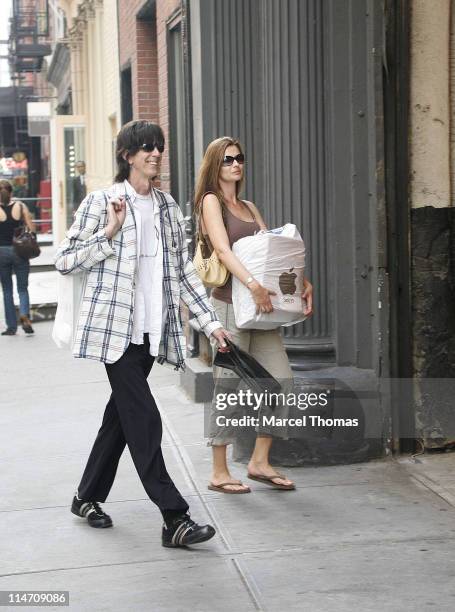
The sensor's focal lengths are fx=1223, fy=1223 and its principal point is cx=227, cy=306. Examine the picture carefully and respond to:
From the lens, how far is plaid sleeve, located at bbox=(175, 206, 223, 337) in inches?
228

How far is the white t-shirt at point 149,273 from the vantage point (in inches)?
217

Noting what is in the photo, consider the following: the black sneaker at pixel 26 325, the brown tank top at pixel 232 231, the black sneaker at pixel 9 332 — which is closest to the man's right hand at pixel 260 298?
the brown tank top at pixel 232 231

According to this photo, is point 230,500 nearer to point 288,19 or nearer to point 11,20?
point 288,19

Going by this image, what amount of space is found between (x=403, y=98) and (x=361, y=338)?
4.63 ft

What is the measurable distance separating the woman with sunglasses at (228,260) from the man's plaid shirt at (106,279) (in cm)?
63

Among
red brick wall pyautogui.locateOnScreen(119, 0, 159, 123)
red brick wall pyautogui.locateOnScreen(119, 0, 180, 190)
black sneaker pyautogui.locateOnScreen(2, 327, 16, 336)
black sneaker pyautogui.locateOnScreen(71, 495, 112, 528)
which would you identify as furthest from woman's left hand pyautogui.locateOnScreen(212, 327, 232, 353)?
red brick wall pyautogui.locateOnScreen(119, 0, 159, 123)

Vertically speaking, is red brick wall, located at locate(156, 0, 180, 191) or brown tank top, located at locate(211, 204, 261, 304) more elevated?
red brick wall, located at locate(156, 0, 180, 191)

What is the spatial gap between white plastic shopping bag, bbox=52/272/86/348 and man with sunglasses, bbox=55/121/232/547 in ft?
0.19

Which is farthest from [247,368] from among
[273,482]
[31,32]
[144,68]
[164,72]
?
[31,32]

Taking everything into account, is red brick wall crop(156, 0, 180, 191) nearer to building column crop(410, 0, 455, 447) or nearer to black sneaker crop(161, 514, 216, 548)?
building column crop(410, 0, 455, 447)

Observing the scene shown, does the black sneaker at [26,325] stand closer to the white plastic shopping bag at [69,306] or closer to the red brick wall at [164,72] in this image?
the red brick wall at [164,72]

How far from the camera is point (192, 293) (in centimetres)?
579

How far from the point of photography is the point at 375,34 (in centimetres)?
673

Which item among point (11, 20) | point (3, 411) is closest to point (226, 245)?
point (3, 411)
